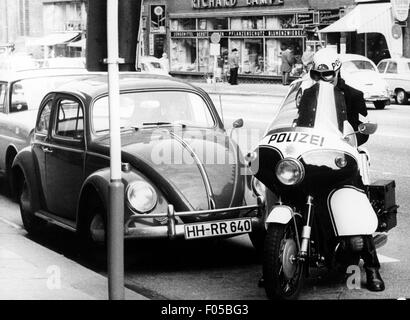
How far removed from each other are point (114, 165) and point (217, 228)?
2.11 meters

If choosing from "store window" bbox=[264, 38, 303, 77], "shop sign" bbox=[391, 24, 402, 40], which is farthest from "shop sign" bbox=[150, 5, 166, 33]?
"shop sign" bbox=[391, 24, 402, 40]

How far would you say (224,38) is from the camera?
45.3 m

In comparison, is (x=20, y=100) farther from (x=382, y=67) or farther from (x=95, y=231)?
(x=382, y=67)

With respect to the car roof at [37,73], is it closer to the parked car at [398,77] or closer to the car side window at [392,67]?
the parked car at [398,77]

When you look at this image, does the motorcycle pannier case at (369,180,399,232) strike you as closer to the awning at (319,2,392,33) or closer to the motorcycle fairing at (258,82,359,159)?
the motorcycle fairing at (258,82,359,159)

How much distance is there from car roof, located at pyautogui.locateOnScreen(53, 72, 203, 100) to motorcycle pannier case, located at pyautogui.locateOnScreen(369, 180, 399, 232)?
2.71 metres

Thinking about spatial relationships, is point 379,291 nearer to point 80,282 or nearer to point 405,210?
point 80,282

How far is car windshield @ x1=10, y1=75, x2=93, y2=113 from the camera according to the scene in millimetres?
11938

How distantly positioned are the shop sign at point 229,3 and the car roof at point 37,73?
3018 centimetres

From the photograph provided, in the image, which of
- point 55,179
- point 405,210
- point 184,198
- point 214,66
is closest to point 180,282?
point 184,198

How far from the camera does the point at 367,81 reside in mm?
26391
